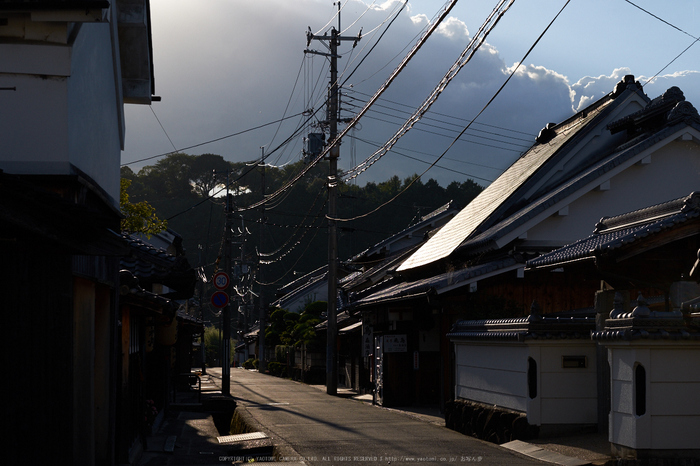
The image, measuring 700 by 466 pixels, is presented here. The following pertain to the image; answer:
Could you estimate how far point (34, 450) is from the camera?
6.90 m

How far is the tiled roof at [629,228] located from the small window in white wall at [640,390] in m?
1.98

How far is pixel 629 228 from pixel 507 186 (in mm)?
12143

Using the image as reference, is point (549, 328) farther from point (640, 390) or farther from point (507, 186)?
point (507, 186)

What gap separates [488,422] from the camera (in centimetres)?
1458

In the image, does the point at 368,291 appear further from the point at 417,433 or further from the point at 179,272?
the point at 179,272

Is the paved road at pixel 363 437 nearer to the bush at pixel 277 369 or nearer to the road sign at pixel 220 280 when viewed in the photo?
the road sign at pixel 220 280

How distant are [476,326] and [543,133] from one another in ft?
43.8

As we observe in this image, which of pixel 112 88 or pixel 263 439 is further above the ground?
pixel 112 88

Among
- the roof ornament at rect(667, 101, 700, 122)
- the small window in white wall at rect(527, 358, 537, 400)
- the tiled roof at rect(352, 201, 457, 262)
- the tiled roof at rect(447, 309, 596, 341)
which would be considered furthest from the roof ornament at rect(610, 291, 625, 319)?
the tiled roof at rect(352, 201, 457, 262)

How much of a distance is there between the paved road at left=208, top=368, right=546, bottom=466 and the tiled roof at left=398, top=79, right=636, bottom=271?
568 centimetres

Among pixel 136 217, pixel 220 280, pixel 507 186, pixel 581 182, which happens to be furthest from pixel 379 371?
pixel 136 217

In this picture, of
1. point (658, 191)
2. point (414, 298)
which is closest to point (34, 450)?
point (414, 298)

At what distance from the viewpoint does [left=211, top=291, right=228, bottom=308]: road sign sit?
2655 centimetres

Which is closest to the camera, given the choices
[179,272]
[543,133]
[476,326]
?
[179,272]
